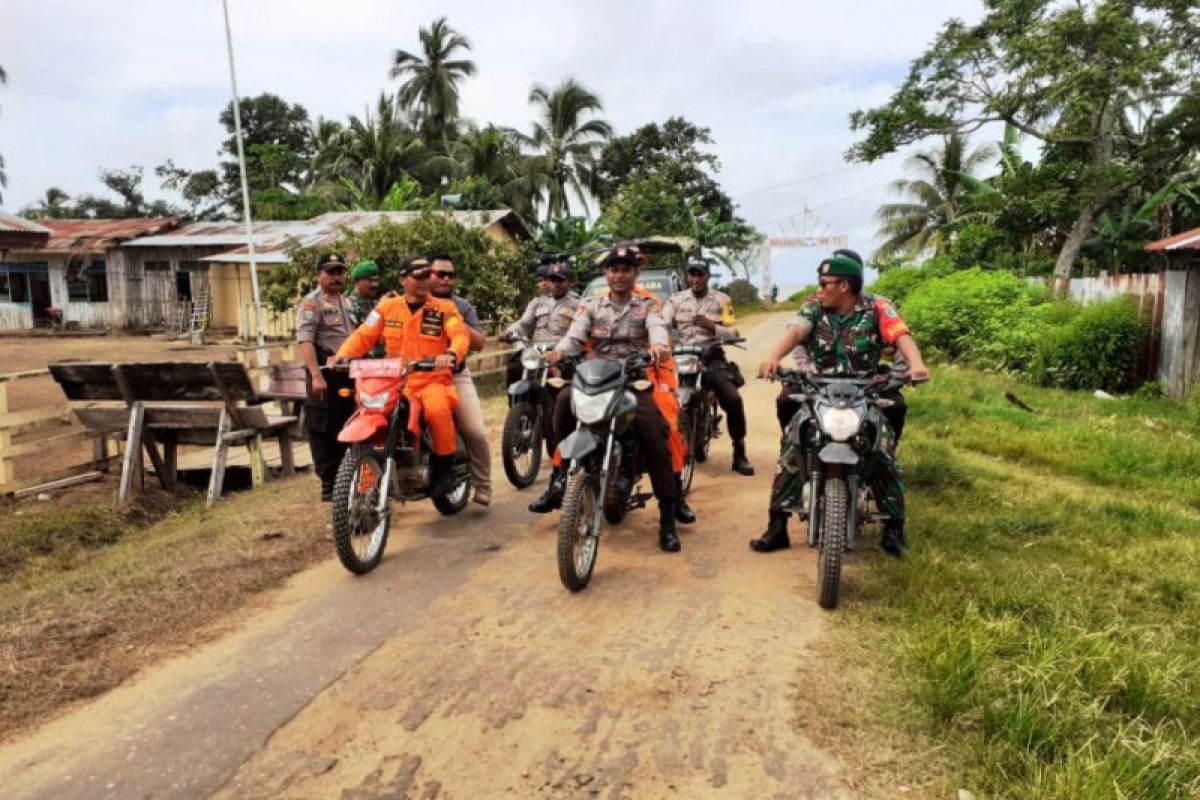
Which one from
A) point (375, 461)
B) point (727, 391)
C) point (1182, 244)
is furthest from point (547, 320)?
point (1182, 244)

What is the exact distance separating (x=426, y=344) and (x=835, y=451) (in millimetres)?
2668

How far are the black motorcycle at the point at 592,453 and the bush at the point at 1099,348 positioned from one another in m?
9.60

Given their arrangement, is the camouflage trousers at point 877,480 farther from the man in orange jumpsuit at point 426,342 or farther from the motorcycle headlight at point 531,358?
the motorcycle headlight at point 531,358

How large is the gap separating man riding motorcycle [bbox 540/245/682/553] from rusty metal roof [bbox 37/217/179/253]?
91.5 feet

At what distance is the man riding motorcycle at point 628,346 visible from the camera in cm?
496

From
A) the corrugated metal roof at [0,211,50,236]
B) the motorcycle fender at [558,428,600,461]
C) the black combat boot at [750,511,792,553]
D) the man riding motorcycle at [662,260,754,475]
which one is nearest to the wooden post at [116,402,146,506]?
the corrugated metal roof at [0,211,50,236]

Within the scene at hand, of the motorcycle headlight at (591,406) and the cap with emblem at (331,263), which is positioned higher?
the cap with emblem at (331,263)

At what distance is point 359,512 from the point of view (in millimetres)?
4738

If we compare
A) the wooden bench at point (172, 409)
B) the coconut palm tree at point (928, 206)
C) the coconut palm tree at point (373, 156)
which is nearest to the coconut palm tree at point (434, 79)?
the coconut palm tree at point (373, 156)

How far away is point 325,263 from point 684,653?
165 inches

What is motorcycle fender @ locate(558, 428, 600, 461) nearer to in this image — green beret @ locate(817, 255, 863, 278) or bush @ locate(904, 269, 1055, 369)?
green beret @ locate(817, 255, 863, 278)

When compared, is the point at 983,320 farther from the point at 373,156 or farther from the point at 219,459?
the point at 373,156

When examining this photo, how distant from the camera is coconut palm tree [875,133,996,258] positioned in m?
32.8

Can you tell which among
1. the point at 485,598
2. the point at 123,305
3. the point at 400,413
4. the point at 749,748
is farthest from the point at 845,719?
the point at 123,305
